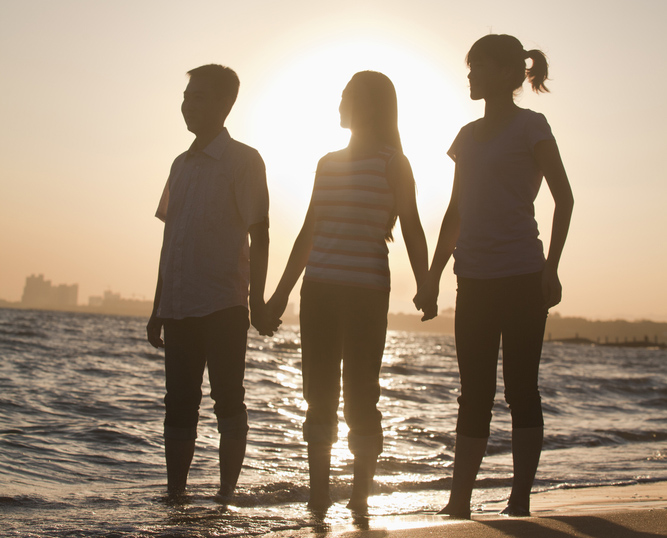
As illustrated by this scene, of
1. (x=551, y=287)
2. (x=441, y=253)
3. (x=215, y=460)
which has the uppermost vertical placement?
(x=441, y=253)

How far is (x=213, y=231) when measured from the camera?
10.7 ft

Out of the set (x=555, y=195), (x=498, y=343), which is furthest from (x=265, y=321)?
(x=555, y=195)

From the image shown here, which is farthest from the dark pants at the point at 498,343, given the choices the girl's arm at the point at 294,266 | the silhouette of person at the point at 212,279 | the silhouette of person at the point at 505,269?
the silhouette of person at the point at 212,279

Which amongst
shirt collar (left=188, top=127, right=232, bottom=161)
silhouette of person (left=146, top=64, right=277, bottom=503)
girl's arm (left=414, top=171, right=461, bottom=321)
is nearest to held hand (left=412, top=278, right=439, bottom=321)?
girl's arm (left=414, top=171, right=461, bottom=321)

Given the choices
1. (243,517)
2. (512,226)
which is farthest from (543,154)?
(243,517)

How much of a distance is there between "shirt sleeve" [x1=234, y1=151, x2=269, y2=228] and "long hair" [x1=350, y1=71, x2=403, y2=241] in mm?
620

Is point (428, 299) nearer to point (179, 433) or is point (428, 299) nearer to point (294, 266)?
point (294, 266)

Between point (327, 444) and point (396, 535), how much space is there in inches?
36.0

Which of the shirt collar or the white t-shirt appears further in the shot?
the shirt collar

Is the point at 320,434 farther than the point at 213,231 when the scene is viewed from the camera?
No

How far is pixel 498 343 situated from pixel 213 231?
57.0 inches

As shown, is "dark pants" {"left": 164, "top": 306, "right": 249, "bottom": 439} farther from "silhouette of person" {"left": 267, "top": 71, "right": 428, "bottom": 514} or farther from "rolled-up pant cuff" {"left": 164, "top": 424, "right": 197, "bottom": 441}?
"silhouette of person" {"left": 267, "top": 71, "right": 428, "bottom": 514}

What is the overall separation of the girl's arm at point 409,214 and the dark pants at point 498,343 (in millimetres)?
212

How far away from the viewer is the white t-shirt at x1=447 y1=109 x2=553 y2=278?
9.30 feet
